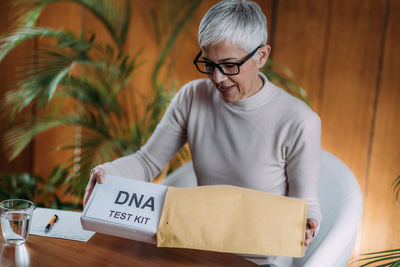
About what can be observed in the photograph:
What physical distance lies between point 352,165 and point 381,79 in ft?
1.60

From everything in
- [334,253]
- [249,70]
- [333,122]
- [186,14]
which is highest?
[186,14]

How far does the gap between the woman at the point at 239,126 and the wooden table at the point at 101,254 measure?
0.52ft

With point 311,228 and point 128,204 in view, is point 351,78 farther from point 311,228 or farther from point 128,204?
point 128,204

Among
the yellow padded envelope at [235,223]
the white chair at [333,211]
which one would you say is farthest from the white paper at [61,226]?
the white chair at [333,211]

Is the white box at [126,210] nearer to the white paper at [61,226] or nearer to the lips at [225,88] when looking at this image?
the white paper at [61,226]

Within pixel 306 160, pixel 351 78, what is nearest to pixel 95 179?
pixel 306 160

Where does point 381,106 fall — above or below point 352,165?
above

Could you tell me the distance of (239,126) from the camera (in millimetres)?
1382

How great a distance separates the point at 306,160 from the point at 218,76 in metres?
0.37

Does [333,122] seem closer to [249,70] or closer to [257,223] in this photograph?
[249,70]

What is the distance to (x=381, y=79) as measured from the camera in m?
2.18

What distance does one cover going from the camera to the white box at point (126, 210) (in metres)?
0.95

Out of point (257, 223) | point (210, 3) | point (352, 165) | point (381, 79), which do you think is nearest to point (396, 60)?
point (381, 79)

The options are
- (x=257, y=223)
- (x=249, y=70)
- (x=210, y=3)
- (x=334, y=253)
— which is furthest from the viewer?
(x=210, y=3)
